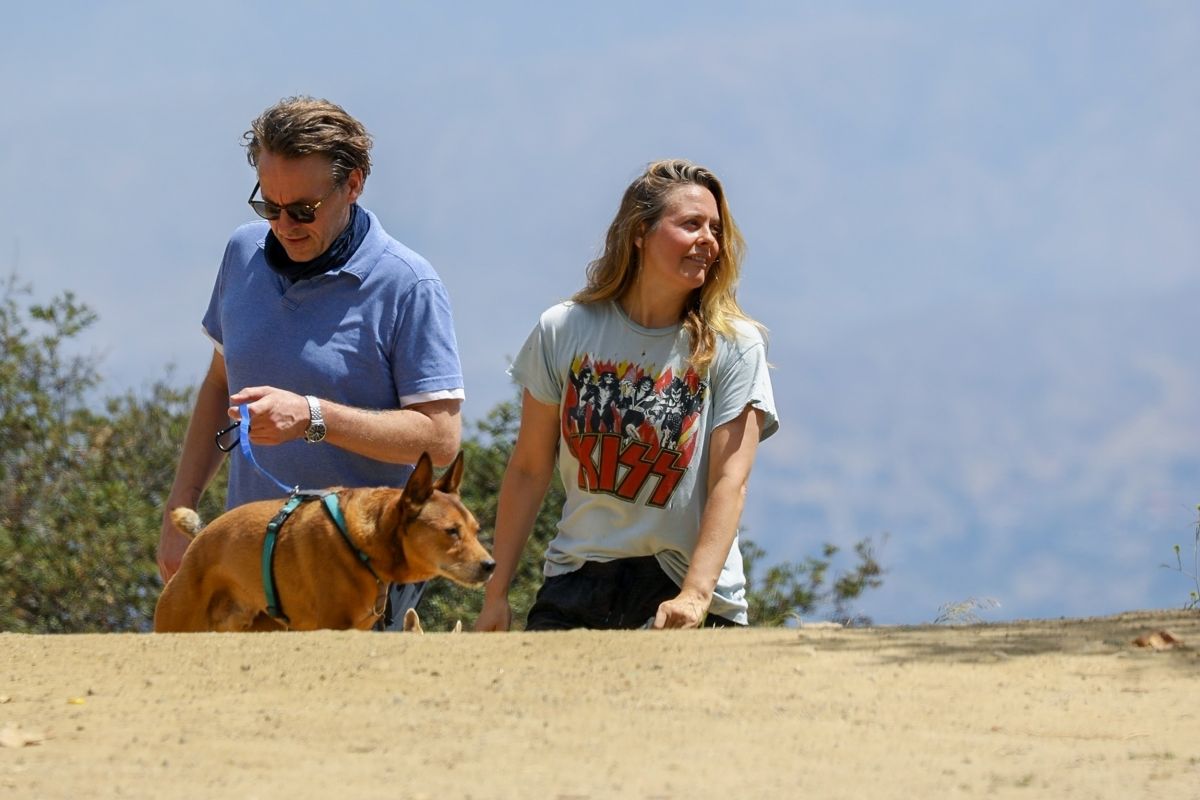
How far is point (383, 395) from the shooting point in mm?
6066

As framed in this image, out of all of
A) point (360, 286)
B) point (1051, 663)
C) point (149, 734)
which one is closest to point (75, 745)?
point (149, 734)

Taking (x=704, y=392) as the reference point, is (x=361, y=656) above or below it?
below

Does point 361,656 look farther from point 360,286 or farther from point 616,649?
point 360,286

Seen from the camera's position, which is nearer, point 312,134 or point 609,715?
point 609,715

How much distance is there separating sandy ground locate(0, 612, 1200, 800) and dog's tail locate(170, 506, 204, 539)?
3.30ft

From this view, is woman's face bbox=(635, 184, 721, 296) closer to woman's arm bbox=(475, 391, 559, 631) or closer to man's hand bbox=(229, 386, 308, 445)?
woman's arm bbox=(475, 391, 559, 631)

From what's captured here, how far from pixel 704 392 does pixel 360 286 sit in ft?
4.23

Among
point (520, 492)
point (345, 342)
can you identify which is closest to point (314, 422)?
point (345, 342)

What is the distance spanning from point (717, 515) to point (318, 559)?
54.2 inches

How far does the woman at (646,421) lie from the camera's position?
5.69 meters

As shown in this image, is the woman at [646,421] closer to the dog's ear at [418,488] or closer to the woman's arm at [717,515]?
the woman's arm at [717,515]

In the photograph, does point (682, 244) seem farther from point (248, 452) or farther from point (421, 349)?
point (248, 452)

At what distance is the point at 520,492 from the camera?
6.07 metres

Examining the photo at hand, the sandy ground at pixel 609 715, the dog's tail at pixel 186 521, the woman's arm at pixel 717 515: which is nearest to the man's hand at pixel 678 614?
the woman's arm at pixel 717 515
